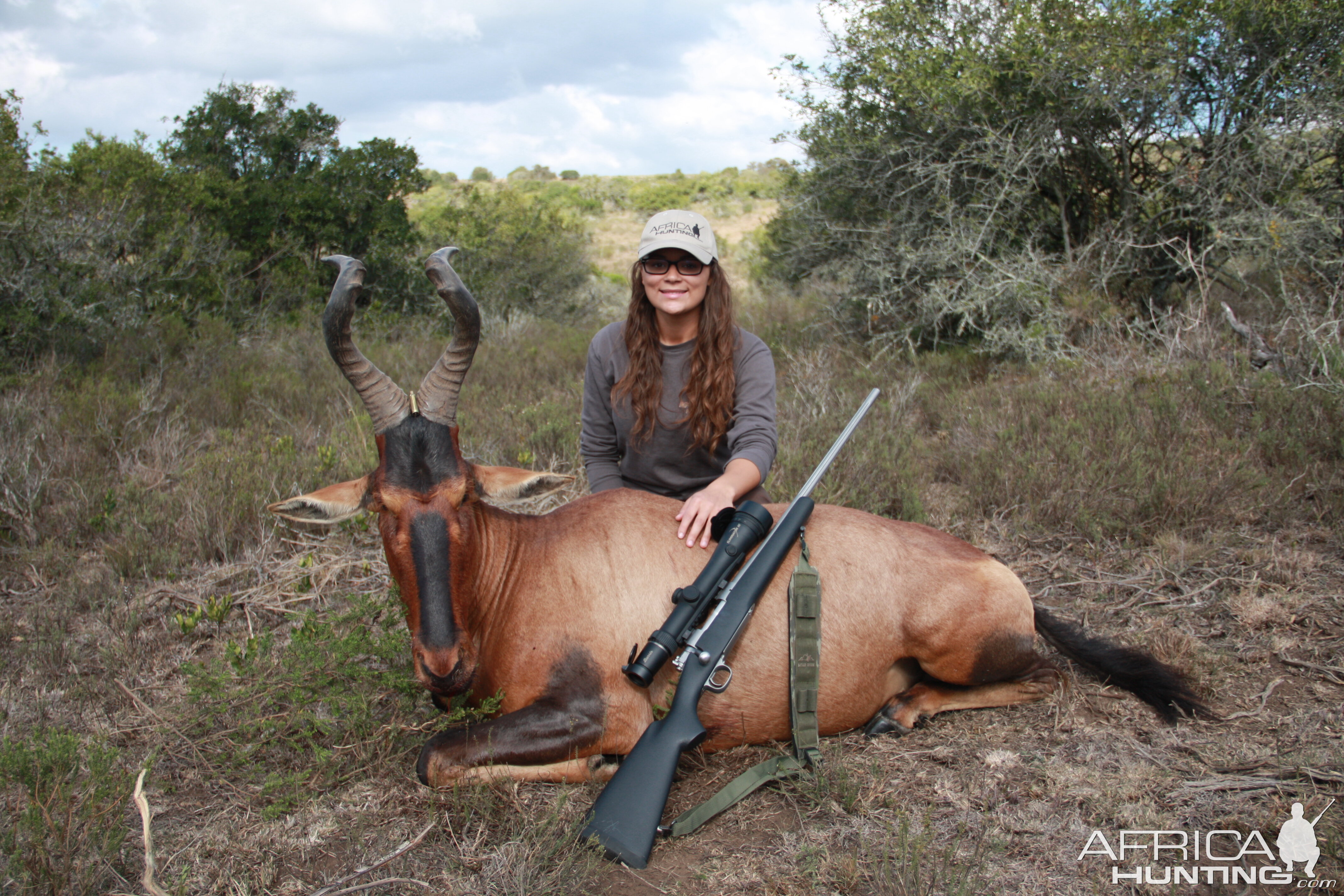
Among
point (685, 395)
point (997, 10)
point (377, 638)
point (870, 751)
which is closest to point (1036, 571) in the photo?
point (870, 751)

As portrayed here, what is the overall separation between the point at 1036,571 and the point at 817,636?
247 centimetres

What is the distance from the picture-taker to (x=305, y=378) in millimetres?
9461

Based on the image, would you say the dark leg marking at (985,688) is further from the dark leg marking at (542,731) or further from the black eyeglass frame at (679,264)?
the black eyeglass frame at (679,264)

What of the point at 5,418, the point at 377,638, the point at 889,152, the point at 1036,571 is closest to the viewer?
the point at 377,638

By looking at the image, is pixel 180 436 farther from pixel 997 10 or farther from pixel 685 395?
pixel 997 10

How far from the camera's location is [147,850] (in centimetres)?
242

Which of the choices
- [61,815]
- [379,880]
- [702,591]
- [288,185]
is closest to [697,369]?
[702,591]

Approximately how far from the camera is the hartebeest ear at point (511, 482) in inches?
136

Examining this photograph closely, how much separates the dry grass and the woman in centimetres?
149

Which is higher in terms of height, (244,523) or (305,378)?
(305,378)

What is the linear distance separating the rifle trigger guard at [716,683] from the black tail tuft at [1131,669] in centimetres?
169

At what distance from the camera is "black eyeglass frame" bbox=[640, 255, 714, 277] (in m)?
4.05

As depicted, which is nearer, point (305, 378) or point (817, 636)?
point (817, 636)
